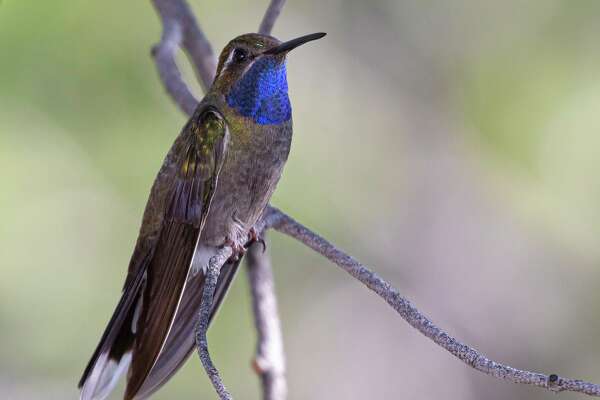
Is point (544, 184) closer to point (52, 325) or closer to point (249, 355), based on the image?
point (249, 355)

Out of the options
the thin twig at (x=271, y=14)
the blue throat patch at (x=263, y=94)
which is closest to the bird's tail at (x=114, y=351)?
the blue throat patch at (x=263, y=94)

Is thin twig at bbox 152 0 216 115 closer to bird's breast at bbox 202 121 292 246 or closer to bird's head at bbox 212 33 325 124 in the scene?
bird's head at bbox 212 33 325 124

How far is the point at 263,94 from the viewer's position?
350 centimetres

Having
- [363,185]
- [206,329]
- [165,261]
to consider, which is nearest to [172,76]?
[165,261]

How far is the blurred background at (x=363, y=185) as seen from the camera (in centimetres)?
561

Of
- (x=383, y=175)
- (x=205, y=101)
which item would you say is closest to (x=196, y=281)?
(x=205, y=101)

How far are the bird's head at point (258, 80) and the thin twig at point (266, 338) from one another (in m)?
0.63

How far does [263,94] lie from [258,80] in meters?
0.10

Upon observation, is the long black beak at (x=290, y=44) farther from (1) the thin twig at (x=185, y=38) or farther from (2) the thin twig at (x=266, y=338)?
(2) the thin twig at (x=266, y=338)

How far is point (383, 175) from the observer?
6.23m

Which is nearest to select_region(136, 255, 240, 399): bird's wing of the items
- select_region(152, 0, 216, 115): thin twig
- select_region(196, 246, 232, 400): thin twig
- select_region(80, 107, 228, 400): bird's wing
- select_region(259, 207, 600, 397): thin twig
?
select_region(80, 107, 228, 400): bird's wing

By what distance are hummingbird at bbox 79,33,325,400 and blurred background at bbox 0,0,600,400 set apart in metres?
2.00

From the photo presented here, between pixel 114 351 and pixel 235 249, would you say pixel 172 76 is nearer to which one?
pixel 235 249

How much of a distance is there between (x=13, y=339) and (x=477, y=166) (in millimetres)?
3425
